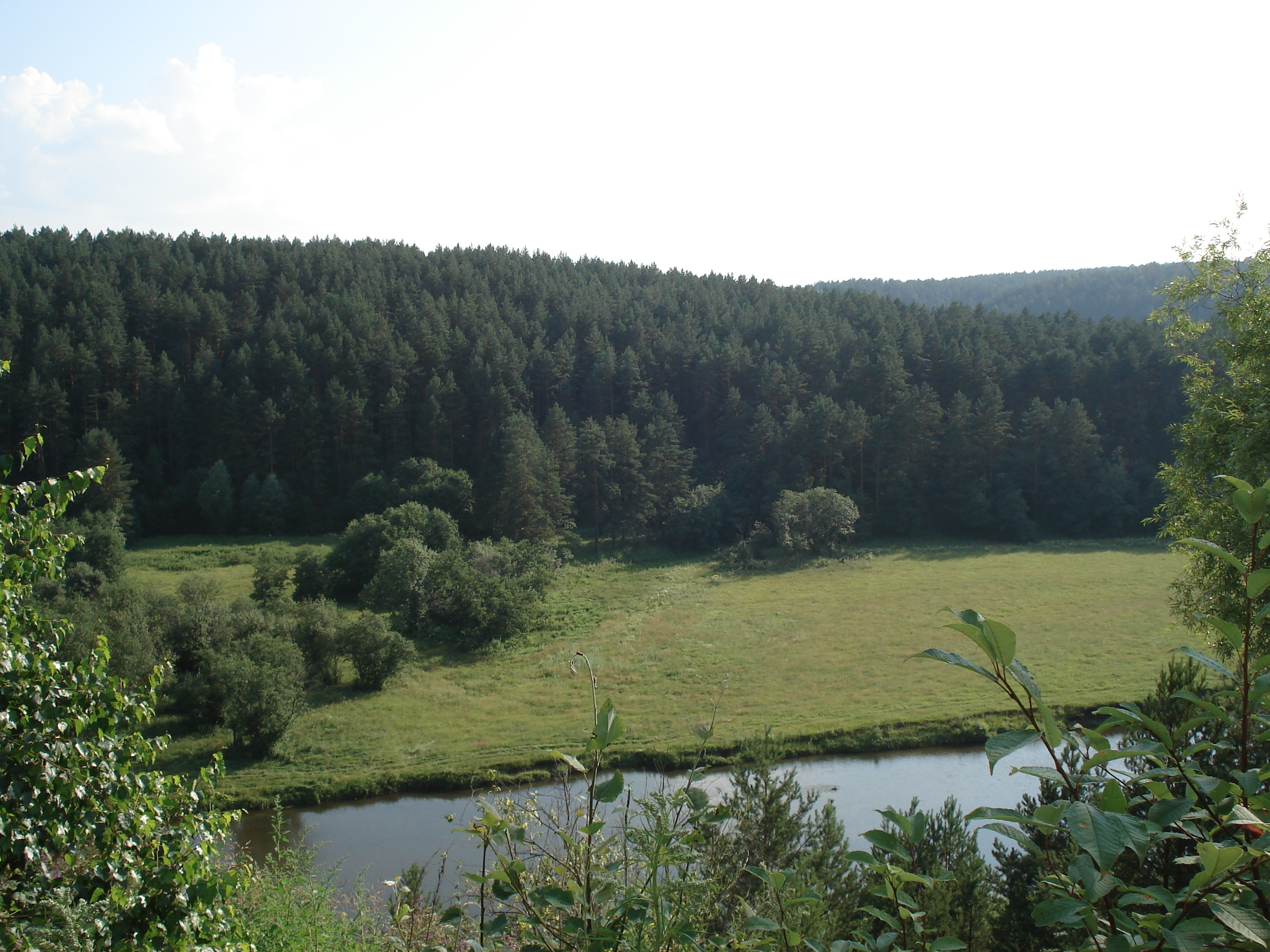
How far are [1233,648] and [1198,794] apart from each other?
20.2 inches

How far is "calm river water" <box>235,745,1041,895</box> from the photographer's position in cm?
1680

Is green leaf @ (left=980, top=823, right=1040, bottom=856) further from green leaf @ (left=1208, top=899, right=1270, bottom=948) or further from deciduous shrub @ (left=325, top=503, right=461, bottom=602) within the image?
deciduous shrub @ (left=325, top=503, right=461, bottom=602)

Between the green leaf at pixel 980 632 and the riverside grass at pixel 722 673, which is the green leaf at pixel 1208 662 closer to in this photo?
the green leaf at pixel 980 632

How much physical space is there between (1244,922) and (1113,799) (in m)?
0.28

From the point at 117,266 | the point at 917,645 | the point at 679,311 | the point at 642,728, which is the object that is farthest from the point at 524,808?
the point at 117,266

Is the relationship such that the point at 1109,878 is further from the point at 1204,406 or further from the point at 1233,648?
the point at 1204,406

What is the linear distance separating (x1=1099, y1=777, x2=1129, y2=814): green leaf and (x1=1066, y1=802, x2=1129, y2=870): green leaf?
3 centimetres

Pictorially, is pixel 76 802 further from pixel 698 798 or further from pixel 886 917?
pixel 886 917

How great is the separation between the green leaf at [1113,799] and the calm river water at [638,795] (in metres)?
16.3

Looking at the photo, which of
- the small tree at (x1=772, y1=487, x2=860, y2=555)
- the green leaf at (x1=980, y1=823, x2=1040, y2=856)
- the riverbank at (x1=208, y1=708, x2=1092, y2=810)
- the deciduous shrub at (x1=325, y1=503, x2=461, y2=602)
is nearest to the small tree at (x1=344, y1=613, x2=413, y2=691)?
the riverbank at (x1=208, y1=708, x2=1092, y2=810)

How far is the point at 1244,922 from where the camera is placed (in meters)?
1.16

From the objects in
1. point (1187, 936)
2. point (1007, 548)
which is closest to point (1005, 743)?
point (1187, 936)

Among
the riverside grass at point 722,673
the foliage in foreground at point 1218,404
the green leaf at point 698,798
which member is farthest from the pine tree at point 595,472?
the green leaf at point 698,798

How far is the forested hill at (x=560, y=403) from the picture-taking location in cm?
5350
